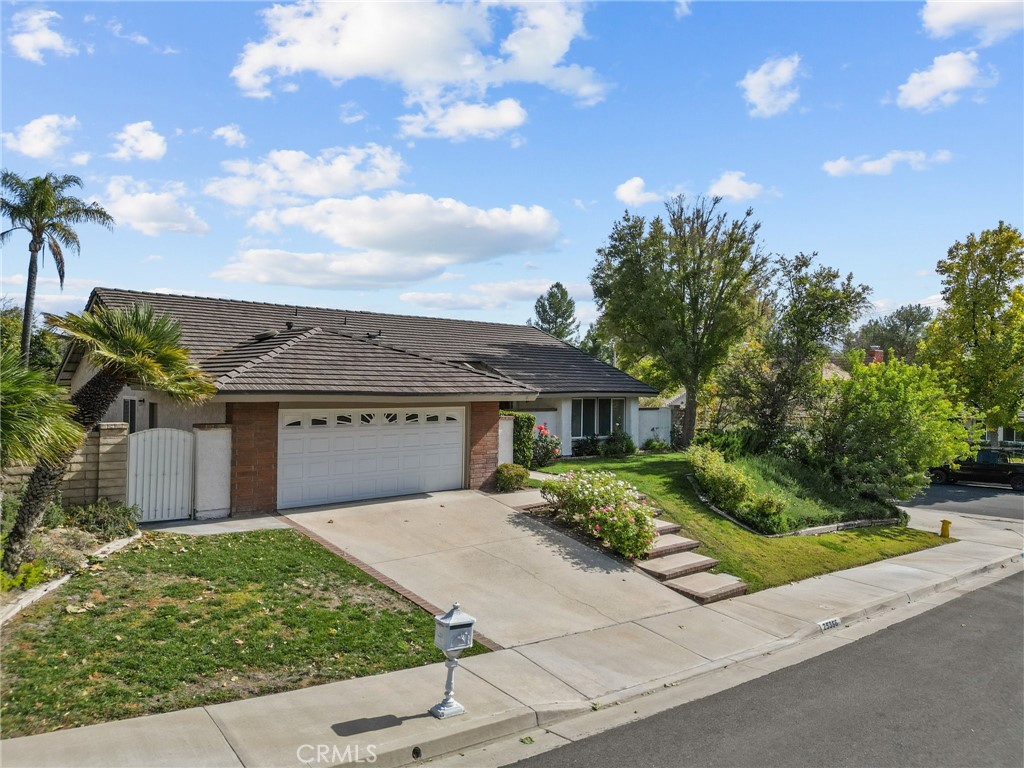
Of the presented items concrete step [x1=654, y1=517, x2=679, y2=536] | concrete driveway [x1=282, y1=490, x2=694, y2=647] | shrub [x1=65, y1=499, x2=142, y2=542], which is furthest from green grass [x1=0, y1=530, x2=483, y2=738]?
concrete step [x1=654, y1=517, x2=679, y2=536]

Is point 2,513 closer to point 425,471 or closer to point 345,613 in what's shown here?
point 345,613

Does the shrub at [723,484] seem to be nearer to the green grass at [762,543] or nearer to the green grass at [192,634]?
the green grass at [762,543]

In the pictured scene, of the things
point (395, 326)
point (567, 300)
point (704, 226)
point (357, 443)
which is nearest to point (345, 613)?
point (357, 443)

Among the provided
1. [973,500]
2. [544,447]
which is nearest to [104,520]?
[544,447]

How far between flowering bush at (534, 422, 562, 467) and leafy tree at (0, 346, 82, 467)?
14.3 metres

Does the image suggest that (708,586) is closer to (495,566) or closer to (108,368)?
(495,566)

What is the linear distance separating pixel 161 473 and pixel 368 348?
18.0 ft

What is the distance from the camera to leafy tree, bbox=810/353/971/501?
18.2 m

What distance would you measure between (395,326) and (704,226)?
40.0 feet

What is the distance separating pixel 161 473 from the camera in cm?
1187

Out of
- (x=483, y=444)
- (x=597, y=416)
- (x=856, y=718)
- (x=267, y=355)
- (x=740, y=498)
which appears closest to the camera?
(x=856, y=718)

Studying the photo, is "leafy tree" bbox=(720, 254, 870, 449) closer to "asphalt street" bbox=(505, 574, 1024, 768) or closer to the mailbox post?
"asphalt street" bbox=(505, 574, 1024, 768)

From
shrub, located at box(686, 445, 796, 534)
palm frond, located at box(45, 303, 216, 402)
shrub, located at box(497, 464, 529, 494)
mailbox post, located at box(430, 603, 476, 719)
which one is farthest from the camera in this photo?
shrub, located at box(497, 464, 529, 494)

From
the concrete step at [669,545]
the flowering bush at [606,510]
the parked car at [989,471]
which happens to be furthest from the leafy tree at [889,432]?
the parked car at [989,471]
